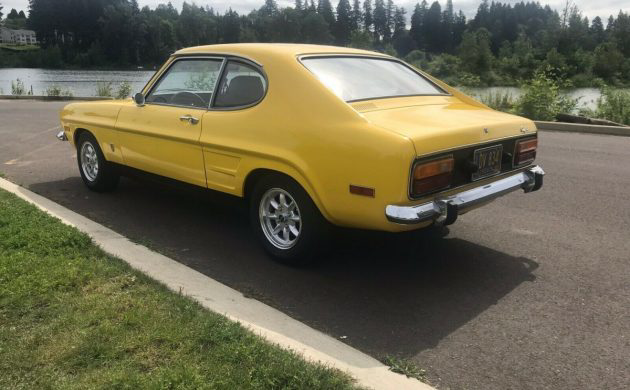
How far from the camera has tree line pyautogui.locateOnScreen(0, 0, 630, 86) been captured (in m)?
42.8

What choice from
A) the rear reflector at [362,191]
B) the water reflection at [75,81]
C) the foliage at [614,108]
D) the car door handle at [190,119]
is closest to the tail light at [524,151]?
the rear reflector at [362,191]

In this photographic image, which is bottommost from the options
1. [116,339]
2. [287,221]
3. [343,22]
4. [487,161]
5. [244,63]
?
[116,339]

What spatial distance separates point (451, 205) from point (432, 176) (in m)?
0.23

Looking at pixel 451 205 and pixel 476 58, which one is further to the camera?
pixel 476 58

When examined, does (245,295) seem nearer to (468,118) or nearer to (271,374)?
(271,374)

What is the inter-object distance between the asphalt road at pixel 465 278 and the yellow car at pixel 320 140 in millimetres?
423

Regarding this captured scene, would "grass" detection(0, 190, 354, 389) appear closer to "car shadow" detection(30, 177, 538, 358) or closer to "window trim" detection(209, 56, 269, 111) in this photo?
"car shadow" detection(30, 177, 538, 358)

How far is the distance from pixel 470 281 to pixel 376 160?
1.26m

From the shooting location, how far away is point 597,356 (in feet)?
9.92

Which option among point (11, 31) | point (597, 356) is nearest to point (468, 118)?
point (597, 356)

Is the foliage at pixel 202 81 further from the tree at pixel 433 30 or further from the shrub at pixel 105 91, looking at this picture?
the tree at pixel 433 30

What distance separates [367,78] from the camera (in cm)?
452

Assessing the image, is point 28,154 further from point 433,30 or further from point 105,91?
point 433,30

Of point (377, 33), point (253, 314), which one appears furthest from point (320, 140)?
point (377, 33)
